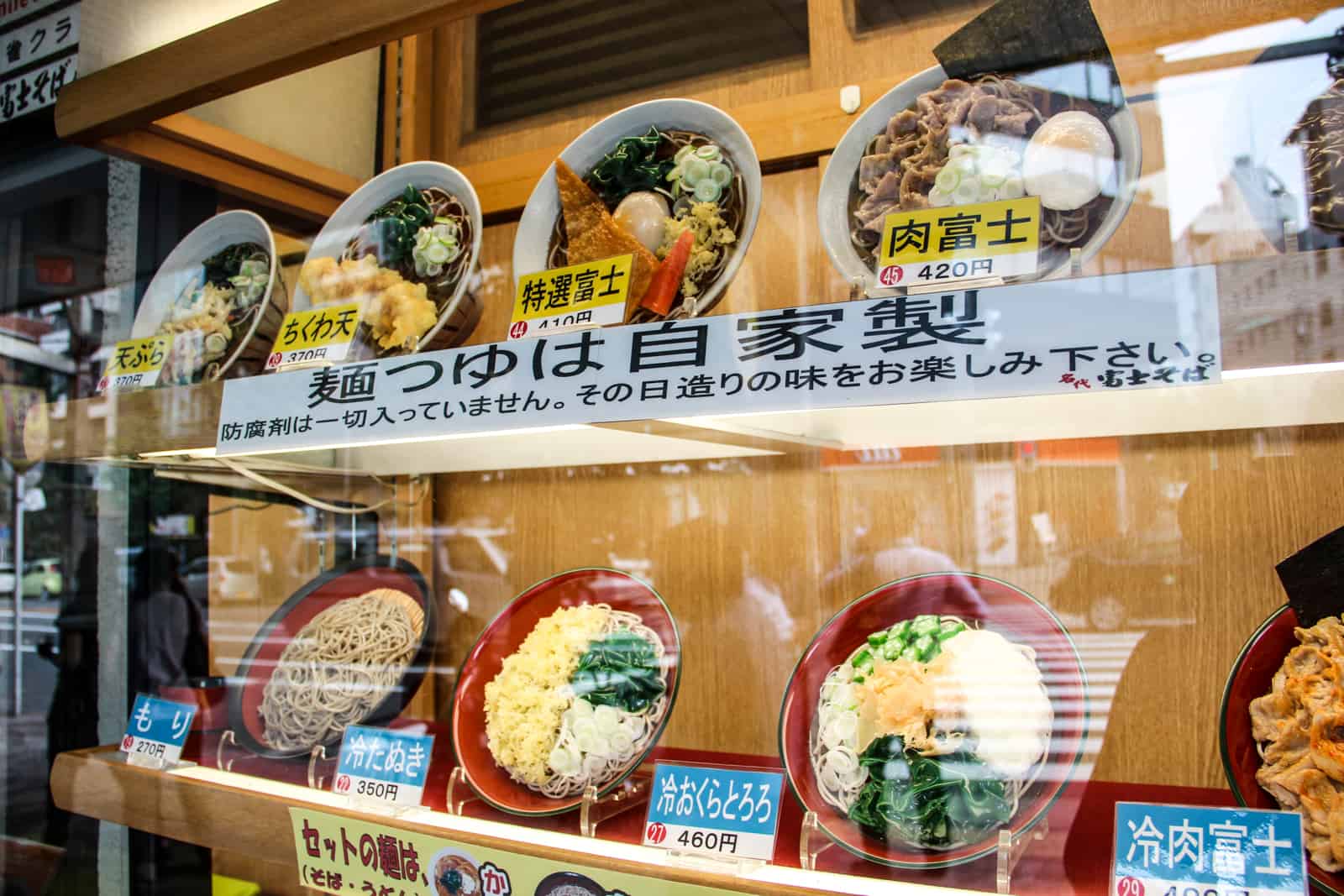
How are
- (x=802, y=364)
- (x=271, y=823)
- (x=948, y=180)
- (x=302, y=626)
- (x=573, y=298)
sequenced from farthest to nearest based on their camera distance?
(x=302, y=626)
(x=271, y=823)
(x=573, y=298)
(x=948, y=180)
(x=802, y=364)

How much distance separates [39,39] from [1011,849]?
6.12 ft

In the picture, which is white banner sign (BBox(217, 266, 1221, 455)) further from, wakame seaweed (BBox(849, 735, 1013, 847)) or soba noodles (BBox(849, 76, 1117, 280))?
wakame seaweed (BBox(849, 735, 1013, 847))

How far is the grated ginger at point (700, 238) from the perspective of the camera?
1156 mm

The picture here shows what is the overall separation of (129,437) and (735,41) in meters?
1.03

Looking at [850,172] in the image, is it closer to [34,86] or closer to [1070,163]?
[1070,163]

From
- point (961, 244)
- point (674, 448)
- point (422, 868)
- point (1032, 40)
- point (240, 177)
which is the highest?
point (240, 177)

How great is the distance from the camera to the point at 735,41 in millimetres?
1400

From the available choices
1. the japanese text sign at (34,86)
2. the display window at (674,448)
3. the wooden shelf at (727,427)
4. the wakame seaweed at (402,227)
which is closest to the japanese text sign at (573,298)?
the display window at (674,448)

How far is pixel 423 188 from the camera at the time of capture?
1440mm

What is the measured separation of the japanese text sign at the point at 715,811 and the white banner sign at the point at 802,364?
0.37 metres

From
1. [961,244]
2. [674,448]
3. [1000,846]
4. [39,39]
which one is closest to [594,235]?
[674,448]

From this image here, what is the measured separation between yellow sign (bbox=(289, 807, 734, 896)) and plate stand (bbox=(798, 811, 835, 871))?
9cm

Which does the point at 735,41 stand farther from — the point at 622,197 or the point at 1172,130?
the point at 1172,130

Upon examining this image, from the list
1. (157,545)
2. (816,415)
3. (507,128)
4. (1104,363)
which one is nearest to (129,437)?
(157,545)
